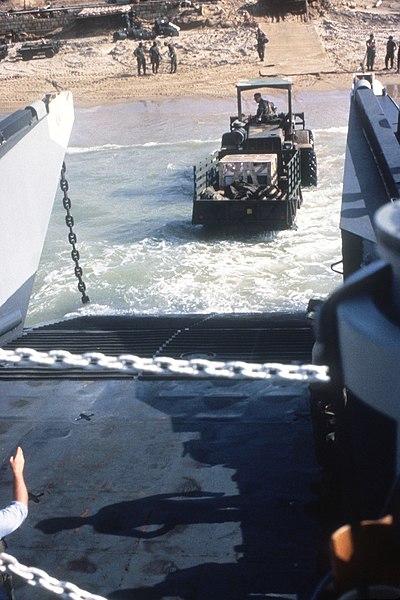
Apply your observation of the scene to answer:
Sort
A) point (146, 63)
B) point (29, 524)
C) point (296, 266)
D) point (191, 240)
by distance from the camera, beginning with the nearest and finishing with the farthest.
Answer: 1. point (29, 524)
2. point (296, 266)
3. point (191, 240)
4. point (146, 63)

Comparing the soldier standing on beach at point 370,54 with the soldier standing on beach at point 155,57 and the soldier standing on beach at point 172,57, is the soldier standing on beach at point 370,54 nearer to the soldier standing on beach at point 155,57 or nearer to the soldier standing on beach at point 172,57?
the soldier standing on beach at point 172,57

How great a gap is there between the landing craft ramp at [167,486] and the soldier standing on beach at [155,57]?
32.9 metres

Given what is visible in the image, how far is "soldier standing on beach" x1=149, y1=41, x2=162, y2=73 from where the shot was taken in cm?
3707

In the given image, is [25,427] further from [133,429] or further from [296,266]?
[296,266]

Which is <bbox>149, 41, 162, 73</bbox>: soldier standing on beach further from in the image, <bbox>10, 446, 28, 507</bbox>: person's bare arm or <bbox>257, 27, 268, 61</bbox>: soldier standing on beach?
<bbox>10, 446, 28, 507</bbox>: person's bare arm

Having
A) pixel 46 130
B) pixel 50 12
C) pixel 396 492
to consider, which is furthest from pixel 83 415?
pixel 50 12

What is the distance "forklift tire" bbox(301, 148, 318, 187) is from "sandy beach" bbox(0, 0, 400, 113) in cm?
1510

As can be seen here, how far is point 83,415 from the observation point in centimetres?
587

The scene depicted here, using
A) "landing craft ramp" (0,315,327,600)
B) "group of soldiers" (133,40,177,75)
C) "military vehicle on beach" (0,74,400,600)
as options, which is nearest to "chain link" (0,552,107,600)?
"military vehicle on beach" (0,74,400,600)

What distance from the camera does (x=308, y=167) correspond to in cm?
1981

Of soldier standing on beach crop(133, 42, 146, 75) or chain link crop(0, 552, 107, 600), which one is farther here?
soldier standing on beach crop(133, 42, 146, 75)

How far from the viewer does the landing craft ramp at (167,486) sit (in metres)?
3.85

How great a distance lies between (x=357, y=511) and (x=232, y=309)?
41.5 ft

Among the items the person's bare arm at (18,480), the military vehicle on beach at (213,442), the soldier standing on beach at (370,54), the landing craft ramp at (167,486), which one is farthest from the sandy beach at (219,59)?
the person's bare arm at (18,480)
